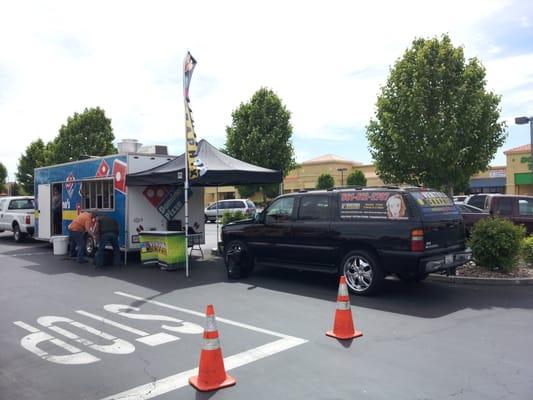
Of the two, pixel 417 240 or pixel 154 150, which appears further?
pixel 154 150

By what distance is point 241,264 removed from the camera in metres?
9.78

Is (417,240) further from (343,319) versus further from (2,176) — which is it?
(2,176)

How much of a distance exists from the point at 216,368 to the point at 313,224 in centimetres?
484

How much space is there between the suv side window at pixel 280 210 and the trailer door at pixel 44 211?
370 inches

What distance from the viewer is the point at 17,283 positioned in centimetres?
953

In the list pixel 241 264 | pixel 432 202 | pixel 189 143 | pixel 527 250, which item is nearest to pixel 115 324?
pixel 241 264

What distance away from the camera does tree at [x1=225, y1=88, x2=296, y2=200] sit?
26.4 meters

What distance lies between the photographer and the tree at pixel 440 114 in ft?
42.1

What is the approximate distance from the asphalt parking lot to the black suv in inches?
19.2

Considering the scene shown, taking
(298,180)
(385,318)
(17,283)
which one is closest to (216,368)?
(385,318)

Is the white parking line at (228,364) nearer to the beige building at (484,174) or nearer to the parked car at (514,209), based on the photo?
the parked car at (514,209)

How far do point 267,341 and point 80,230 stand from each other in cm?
808

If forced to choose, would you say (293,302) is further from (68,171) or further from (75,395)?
(68,171)

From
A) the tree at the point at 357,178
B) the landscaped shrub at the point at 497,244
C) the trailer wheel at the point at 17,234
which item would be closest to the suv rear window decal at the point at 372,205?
the landscaped shrub at the point at 497,244
